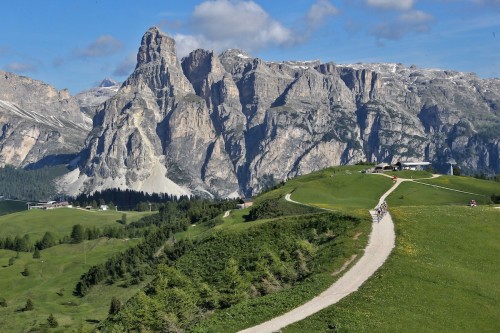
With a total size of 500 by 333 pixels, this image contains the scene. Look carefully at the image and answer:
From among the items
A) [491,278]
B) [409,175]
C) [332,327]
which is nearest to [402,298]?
[332,327]

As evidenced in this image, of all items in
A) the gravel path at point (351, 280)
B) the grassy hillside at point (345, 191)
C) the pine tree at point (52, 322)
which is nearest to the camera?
the gravel path at point (351, 280)

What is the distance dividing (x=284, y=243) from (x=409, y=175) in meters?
104

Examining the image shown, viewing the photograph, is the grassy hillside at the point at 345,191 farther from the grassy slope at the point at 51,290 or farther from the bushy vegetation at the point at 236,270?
the grassy slope at the point at 51,290

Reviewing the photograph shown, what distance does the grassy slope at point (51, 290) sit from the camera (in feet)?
370

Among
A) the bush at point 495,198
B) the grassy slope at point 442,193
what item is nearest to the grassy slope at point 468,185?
the grassy slope at point 442,193

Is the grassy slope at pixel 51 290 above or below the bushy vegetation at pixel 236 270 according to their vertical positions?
below

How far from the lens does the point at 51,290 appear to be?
147 m

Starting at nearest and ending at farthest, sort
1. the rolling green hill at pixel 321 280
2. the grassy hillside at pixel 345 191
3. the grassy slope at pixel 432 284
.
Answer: the grassy slope at pixel 432 284 → the rolling green hill at pixel 321 280 → the grassy hillside at pixel 345 191

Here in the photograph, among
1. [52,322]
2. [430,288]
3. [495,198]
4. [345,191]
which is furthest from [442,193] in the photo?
[430,288]

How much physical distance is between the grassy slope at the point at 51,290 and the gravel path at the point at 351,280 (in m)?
53.3

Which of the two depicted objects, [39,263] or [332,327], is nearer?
[332,327]

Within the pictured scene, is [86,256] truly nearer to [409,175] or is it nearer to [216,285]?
[409,175]

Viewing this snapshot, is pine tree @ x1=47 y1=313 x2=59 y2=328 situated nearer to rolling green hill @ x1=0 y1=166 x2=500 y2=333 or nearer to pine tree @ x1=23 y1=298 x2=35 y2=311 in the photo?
rolling green hill @ x1=0 y1=166 x2=500 y2=333

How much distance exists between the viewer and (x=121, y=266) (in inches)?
6033
